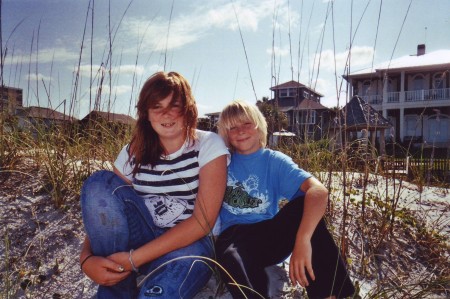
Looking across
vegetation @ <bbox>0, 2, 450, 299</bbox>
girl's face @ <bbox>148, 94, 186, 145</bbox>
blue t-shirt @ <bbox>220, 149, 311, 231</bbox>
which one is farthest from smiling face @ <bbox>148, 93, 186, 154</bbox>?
vegetation @ <bbox>0, 2, 450, 299</bbox>

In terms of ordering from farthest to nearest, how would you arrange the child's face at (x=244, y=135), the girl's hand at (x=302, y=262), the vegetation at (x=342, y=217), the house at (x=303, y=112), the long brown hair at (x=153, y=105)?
the house at (x=303, y=112) < the vegetation at (x=342, y=217) < the child's face at (x=244, y=135) < the long brown hair at (x=153, y=105) < the girl's hand at (x=302, y=262)

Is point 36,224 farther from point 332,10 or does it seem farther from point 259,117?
point 332,10

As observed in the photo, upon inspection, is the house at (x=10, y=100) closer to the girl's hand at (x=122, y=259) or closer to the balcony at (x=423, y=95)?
the girl's hand at (x=122, y=259)

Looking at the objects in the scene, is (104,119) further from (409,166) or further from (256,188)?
(409,166)

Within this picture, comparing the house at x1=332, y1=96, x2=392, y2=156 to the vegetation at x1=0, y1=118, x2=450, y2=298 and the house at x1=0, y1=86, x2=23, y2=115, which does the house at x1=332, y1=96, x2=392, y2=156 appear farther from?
the house at x1=0, y1=86, x2=23, y2=115

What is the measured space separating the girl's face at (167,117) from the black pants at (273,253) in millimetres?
495

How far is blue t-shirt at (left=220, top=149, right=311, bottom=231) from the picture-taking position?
5.24 feet

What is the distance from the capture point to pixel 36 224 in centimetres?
207

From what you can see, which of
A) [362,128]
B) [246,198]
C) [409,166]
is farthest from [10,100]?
[409,166]

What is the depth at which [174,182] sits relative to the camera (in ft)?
5.21

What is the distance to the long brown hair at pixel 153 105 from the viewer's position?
1526 millimetres

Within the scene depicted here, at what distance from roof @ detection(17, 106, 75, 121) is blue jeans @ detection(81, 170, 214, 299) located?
1572mm

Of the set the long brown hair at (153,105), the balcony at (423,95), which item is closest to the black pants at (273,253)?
the long brown hair at (153,105)

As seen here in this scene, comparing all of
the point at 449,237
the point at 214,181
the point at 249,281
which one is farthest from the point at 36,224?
the point at 449,237
